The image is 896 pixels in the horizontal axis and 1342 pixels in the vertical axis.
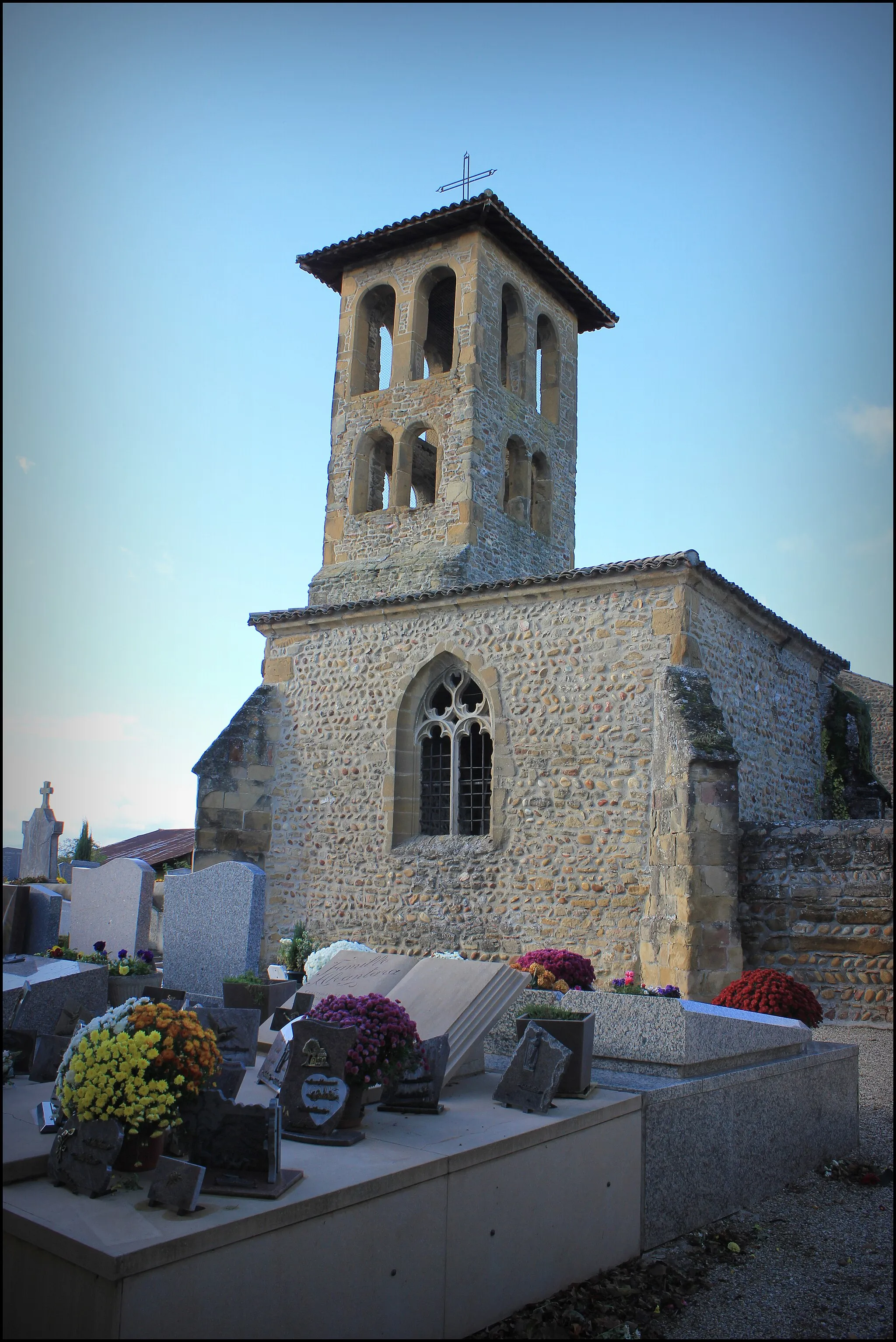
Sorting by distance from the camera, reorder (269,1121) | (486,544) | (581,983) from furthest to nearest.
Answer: (486,544) < (581,983) < (269,1121)

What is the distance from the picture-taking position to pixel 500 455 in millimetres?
18812

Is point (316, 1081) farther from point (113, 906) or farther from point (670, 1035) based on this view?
point (113, 906)

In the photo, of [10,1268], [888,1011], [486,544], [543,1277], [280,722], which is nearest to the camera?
[10,1268]

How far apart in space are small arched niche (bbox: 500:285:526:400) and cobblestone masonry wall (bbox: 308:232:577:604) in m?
0.10

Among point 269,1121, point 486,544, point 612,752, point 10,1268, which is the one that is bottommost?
point 10,1268

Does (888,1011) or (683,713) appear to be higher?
(683,713)

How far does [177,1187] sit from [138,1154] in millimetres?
441

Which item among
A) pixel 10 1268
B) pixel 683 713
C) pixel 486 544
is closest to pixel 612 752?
pixel 683 713

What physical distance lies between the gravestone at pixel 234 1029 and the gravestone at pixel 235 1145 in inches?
78.7

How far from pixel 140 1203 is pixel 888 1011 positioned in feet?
27.9

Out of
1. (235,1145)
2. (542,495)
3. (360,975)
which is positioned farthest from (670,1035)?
(542,495)

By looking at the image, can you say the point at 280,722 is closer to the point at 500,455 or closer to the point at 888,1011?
the point at 500,455

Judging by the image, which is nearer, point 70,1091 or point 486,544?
point 70,1091

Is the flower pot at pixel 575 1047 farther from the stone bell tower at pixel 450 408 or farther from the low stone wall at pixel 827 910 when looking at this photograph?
the stone bell tower at pixel 450 408
